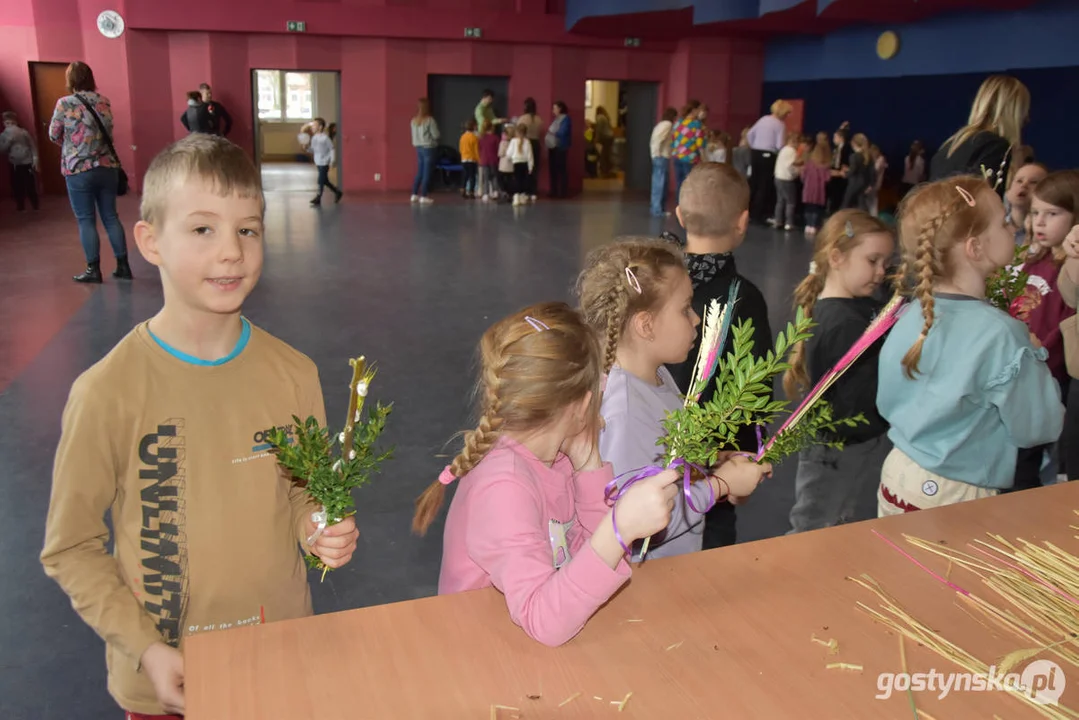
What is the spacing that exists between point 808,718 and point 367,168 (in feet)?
49.5

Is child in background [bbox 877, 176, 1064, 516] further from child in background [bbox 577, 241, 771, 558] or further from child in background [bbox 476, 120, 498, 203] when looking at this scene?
child in background [bbox 476, 120, 498, 203]

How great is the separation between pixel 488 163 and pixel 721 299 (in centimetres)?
1193

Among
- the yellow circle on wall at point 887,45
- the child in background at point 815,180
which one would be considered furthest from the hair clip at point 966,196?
the yellow circle on wall at point 887,45

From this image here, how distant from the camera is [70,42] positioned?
13.4 m

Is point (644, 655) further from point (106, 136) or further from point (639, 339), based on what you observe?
point (106, 136)

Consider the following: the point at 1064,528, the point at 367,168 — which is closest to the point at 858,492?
the point at 1064,528

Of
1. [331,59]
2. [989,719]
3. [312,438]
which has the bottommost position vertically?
[989,719]

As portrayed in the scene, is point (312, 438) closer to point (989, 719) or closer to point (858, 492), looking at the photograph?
point (989, 719)

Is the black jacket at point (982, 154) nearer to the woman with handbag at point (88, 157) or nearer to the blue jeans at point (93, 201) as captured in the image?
the woman with handbag at point (88, 157)

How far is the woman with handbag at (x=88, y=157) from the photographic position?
6.32 metres

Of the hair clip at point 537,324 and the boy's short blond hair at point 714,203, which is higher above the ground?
the boy's short blond hair at point 714,203

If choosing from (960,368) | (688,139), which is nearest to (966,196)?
(960,368)

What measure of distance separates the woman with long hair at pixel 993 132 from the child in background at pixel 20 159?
11.8 meters

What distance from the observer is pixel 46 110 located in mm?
13648
